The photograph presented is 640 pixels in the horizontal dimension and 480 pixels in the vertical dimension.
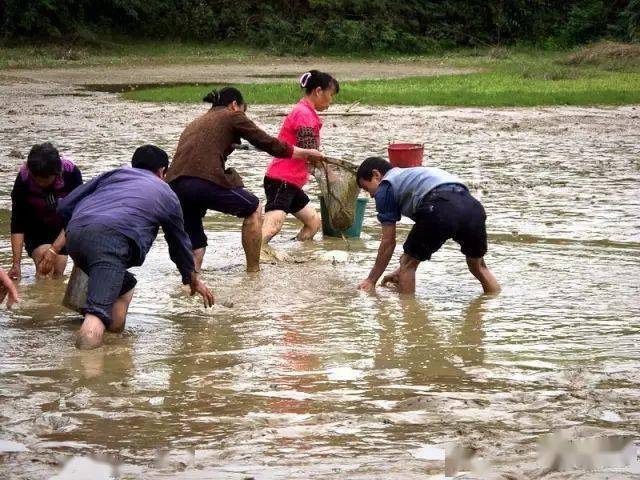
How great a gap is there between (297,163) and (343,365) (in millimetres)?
3650

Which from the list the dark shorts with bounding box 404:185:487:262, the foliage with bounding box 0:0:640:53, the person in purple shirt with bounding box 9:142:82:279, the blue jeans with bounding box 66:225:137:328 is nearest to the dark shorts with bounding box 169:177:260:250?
the person in purple shirt with bounding box 9:142:82:279

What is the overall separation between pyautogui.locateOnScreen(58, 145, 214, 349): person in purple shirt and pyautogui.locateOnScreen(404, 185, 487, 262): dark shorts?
156 cm

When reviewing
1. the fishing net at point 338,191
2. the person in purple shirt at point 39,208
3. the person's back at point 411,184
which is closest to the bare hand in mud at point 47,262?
the person in purple shirt at point 39,208

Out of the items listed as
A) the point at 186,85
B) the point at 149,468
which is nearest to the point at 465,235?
the point at 149,468

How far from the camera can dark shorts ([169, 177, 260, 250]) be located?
8.71 m

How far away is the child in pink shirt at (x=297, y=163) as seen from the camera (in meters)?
9.60

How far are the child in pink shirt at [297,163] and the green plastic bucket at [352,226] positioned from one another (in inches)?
6.8

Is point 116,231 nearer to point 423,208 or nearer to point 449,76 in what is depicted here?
point 423,208

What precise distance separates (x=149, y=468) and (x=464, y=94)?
689 inches

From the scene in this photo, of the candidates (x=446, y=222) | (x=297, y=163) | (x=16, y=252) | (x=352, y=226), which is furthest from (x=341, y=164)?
(x=16, y=252)

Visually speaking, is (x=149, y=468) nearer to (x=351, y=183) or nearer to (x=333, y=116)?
(x=351, y=183)

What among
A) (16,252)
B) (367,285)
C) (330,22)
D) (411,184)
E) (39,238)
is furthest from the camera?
(330,22)

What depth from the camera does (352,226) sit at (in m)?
10.5

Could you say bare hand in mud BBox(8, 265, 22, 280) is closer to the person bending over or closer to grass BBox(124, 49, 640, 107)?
the person bending over
